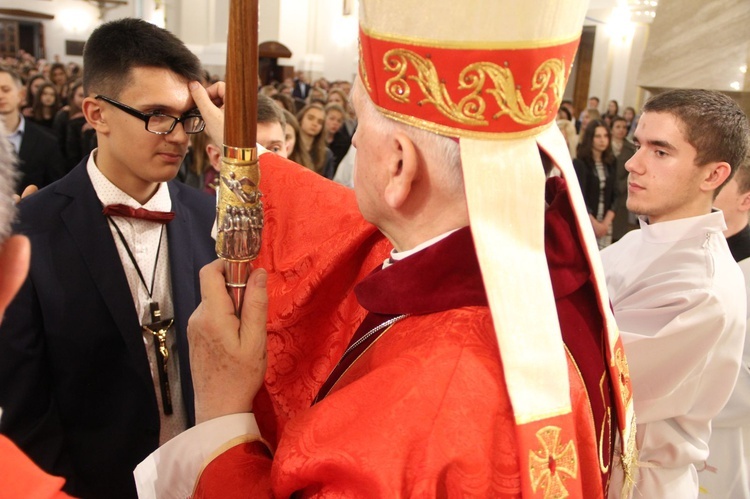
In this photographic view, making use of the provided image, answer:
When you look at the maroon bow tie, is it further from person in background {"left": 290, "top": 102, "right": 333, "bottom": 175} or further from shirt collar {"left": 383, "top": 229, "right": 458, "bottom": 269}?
person in background {"left": 290, "top": 102, "right": 333, "bottom": 175}

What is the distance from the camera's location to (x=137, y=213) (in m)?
1.92

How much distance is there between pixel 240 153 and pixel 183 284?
87 centimetres

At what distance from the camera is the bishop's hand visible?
4.24 feet

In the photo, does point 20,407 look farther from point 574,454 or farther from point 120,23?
point 574,454

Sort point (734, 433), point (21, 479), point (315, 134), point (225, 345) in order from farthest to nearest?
point (315, 134) < point (734, 433) < point (225, 345) < point (21, 479)

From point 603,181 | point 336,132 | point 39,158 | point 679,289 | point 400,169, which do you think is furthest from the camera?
point 336,132

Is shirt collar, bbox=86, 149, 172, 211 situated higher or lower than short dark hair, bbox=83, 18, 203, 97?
lower

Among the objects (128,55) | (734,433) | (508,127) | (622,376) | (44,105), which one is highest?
(128,55)

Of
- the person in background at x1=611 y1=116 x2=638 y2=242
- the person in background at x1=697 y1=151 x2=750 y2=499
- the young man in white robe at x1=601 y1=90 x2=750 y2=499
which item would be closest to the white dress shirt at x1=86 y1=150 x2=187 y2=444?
the young man in white robe at x1=601 y1=90 x2=750 y2=499

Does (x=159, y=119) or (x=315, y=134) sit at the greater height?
(x=159, y=119)

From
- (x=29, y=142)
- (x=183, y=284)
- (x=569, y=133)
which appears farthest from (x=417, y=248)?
(x=569, y=133)

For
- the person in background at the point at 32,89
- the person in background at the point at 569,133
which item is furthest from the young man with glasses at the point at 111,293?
the person in background at the point at 32,89

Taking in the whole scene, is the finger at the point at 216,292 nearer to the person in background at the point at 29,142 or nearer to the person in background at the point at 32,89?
the person in background at the point at 29,142

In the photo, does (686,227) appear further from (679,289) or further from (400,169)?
(400,169)
